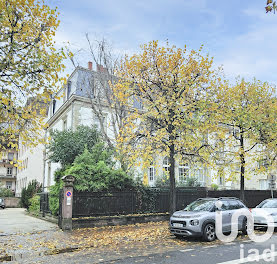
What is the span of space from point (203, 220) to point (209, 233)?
510 millimetres

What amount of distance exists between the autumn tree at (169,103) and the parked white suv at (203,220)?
9.36ft

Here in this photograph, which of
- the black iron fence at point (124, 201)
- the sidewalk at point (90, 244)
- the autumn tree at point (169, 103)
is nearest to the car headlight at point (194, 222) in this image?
the sidewalk at point (90, 244)

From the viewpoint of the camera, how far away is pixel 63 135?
62.5 ft

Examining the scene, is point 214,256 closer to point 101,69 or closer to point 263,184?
point 101,69

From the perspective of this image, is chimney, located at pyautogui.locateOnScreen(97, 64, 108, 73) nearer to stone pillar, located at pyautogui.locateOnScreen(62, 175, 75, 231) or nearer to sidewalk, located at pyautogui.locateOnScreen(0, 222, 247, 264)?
stone pillar, located at pyautogui.locateOnScreen(62, 175, 75, 231)

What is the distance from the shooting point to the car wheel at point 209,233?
10539 mm

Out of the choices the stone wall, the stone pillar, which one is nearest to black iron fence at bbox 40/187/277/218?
the stone wall

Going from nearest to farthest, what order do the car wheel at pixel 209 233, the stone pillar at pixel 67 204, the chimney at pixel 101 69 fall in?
1. the car wheel at pixel 209 233
2. the stone pillar at pixel 67 204
3. the chimney at pixel 101 69

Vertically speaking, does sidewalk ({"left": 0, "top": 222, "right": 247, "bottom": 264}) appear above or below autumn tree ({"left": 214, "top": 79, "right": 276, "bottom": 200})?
below

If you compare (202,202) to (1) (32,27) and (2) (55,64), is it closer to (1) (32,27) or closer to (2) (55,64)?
(2) (55,64)

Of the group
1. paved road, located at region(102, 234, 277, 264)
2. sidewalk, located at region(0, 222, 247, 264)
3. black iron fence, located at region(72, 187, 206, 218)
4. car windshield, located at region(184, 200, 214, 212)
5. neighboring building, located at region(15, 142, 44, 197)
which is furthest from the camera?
neighboring building, located at region(15, 142, 44, 197)

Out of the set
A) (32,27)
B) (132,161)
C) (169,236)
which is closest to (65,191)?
(132,161)

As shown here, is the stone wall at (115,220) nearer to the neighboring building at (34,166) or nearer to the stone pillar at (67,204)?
the stone pillar at (67,204)

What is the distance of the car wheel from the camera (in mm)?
10539
